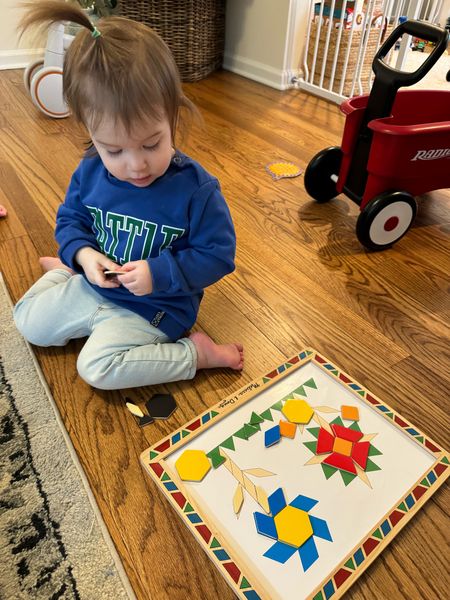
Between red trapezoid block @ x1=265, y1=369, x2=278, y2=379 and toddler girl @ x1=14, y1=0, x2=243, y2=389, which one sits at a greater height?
toddler girl @ x1=14, y1=0, x2=243, y2=389

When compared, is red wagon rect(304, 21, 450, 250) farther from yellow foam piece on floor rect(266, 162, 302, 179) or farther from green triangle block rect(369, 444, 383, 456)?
green triangle block rect(369, 444, 383, 456)

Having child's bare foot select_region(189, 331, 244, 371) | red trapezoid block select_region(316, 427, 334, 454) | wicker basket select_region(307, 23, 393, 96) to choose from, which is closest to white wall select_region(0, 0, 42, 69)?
wicker basket select_region(307, 23, 393, 96)

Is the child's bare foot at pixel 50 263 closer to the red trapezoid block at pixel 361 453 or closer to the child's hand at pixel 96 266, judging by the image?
the child's hand at pixel 96 266

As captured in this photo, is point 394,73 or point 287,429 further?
point 394,73

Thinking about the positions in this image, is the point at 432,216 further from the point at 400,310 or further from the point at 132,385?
the point at 132,385

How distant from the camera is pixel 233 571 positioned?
1.88ft

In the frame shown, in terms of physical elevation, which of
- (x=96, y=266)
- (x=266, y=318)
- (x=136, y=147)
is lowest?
(x=266, y=318)

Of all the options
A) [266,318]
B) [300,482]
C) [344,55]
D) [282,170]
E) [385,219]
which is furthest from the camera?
[344,55]

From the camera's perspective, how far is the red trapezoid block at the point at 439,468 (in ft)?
2.24

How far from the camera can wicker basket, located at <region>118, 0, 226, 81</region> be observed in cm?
201

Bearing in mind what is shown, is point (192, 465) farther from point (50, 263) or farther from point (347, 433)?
point (50, 263)

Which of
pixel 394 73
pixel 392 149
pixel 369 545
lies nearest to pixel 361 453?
pixel 369 545

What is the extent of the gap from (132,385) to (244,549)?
31 centimetres

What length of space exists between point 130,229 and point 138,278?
98 millimetres
